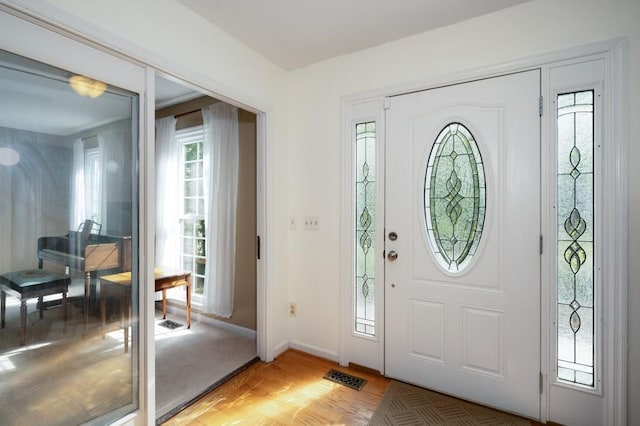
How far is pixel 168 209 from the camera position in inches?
153

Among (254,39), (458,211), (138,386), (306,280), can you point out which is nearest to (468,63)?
(458,211)

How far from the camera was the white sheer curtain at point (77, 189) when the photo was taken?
5.08 ft

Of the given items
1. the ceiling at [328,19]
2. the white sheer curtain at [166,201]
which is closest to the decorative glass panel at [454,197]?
the ceiling at [328,19]

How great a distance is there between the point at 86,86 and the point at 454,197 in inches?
93.4

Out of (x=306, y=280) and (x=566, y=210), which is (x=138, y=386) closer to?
(x=306, y=280)

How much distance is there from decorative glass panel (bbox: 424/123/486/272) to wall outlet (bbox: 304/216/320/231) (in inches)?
38.1

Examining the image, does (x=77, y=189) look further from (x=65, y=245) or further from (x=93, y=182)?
(x=65, y=245)

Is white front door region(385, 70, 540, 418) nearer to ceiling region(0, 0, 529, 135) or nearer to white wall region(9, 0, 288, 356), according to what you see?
ceiling region(0, 0, 529, 135)

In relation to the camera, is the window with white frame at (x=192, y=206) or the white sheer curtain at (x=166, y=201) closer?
the window with white frame at (x=192, y=206)

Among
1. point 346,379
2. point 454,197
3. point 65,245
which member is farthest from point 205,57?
point 346,379

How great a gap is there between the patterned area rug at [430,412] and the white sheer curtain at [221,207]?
1932mm

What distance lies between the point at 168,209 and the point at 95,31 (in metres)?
2.67

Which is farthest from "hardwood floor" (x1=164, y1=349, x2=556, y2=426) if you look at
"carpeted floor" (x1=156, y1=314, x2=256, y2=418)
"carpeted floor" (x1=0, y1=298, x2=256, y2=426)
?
"carpeted floor" (x1=0, y1=298, x2=256, y2=426)

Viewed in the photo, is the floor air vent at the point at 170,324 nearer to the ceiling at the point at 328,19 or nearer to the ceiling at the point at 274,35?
the ceiling at the point at 274,35
